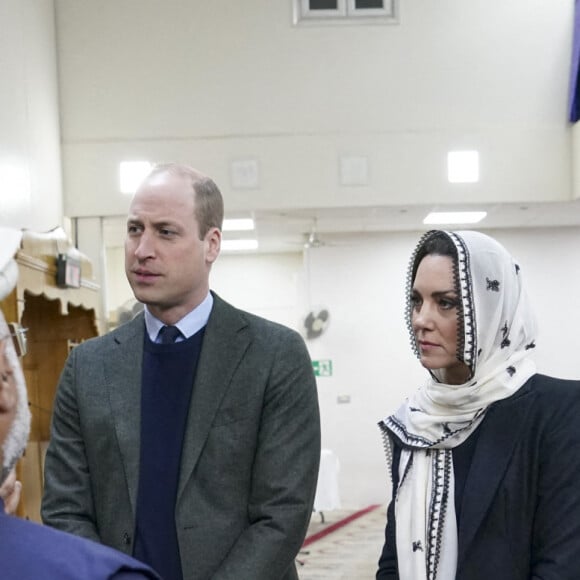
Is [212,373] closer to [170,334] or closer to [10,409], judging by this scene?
[170,334]

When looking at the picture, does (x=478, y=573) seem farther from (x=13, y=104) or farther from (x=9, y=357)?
(x=13, y=104)

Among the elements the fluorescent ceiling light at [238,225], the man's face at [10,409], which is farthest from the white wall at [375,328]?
the man's face at [10,409]

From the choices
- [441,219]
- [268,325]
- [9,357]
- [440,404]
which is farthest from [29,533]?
[441,219]

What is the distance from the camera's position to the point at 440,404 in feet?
5.73

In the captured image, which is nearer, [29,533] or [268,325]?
[29,533]

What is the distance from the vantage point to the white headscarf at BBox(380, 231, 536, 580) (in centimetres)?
165

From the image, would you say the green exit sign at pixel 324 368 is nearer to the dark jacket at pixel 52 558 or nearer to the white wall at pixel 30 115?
the white wall at pixel 30 115

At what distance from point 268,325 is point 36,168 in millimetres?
4881

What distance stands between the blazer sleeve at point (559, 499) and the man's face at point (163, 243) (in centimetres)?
78

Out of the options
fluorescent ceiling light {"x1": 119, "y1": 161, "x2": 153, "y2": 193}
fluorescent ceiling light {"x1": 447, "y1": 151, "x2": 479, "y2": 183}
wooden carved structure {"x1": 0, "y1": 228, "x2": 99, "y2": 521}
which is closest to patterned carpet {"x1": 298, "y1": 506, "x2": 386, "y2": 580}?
wooden carved structure {"x1": 0, "y1": 228, "x2": 99, "y2": 521}

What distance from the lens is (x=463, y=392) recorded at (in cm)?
166

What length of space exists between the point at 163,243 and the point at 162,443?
0.40m

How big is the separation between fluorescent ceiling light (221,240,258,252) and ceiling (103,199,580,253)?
0.34ft

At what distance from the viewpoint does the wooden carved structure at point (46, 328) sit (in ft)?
14.7
